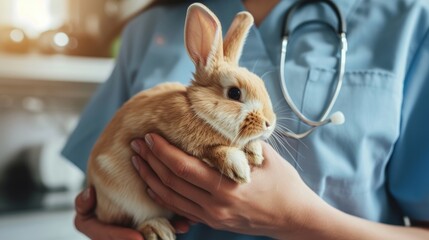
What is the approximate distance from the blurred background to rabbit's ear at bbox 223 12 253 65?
43 cm

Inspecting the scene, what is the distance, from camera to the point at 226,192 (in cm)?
49

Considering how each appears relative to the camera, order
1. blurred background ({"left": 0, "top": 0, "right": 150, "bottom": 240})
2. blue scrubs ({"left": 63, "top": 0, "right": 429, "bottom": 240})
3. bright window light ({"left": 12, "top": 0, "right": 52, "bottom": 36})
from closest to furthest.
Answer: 1. blue scrubs ({"left": 63, "top": 0, "right": 429, "bottom": 240})
2. blurred background ({"left": 0, "top": 0, "right": 150, "bottom": 240})
3. bright window light ({"left": 12, "top": 0, "right": 52, "bottom": 36})

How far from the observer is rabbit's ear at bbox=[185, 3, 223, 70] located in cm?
47

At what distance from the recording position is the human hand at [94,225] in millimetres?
532

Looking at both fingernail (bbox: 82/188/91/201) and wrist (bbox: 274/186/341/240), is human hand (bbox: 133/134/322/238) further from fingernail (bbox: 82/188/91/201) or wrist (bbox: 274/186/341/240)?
fingernail (bbox: 82/188/91/201)

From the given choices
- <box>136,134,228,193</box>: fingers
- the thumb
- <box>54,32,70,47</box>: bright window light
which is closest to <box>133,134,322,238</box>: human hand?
<box>136,134,228,193</box>: fingers

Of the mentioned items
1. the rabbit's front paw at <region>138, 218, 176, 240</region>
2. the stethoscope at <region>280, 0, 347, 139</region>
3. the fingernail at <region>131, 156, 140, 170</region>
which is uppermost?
the stethoscope at <region>280, 0, 347, 139</region>

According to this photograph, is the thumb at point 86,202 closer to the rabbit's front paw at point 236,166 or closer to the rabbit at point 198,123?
the rabbit at point 198,123

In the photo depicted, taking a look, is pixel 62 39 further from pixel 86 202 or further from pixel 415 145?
pixel 415 145

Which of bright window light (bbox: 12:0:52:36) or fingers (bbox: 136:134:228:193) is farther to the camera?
bright window light (bbox: 12:0:52:36)

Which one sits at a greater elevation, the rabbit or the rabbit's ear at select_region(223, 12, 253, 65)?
the rabbit's ear at select_region(223, 12, 253, 65)

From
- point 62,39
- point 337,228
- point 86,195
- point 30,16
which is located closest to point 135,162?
point 86,195

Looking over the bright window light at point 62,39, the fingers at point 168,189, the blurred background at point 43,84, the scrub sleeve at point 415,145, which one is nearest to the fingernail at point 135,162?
the fingers at point 168,189

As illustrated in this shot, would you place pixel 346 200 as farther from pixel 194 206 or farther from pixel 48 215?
pixel 48 215
